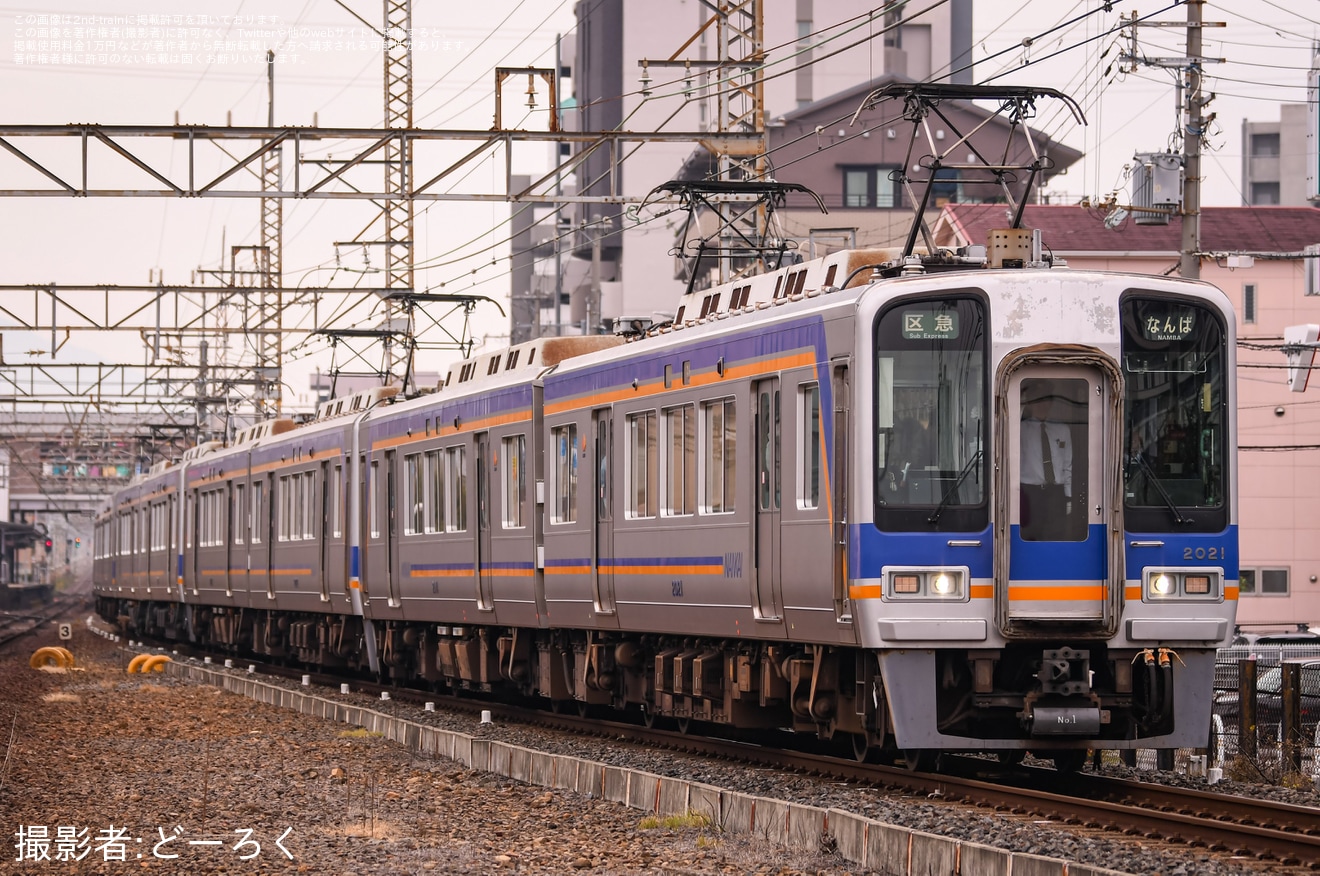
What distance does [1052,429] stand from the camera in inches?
432

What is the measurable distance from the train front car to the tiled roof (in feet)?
88.0

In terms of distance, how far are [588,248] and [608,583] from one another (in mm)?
54372

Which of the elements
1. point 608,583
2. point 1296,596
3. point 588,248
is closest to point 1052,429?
point 608,583

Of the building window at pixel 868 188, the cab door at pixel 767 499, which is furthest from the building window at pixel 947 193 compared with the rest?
the cab door at pixel 767 499

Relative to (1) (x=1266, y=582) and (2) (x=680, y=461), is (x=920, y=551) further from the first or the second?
(1) (x=1266, y=582)

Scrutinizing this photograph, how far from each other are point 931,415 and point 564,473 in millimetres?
5941

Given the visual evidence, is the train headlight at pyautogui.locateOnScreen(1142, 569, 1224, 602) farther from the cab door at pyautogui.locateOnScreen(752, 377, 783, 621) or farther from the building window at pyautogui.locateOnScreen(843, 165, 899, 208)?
the building window at pyautogui.locateOnScreen(843, 165, 899, 208)

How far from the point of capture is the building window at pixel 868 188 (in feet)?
173

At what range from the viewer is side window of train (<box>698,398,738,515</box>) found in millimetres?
12906

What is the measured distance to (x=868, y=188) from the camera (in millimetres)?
53125

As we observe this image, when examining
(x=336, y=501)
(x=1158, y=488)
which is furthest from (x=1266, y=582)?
(x=1158, y=488)

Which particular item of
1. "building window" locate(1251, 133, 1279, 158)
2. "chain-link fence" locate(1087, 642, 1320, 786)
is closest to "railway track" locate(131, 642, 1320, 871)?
"chain-link fence" locate(1087, 642, 1320, 786)

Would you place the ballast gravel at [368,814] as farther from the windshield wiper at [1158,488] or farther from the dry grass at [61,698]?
the dry grass at [61,698]

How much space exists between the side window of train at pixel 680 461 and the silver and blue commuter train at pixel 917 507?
0.03 meters
